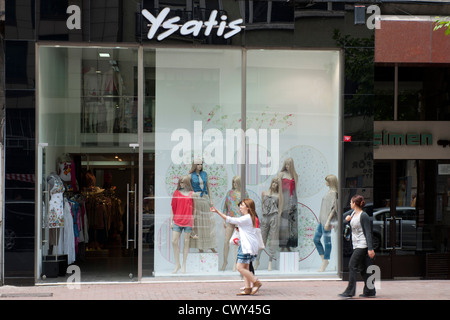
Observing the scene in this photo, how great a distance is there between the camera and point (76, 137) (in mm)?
12773

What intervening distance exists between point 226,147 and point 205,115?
2.51ft

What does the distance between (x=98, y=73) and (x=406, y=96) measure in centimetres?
654

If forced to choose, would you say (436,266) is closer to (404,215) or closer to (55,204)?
(404,215)

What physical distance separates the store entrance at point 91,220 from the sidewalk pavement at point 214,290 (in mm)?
641

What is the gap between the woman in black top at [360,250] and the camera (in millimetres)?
10258

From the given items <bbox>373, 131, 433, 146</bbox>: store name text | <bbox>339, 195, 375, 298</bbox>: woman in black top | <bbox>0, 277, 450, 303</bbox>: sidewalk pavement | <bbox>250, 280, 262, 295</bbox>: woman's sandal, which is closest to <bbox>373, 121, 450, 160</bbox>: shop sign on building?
<bbox>373, 131, 433, 146</bbox>: store name text

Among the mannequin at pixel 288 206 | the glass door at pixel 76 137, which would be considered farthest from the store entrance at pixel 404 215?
the glass door at pixel 76 137

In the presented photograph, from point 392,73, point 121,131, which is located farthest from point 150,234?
point 392,73

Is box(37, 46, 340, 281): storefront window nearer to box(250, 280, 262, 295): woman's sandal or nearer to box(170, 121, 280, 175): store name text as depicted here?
box(170, 121, 280, 175): store name text

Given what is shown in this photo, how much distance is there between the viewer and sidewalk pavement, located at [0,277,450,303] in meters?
10.4

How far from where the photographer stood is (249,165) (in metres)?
12.5

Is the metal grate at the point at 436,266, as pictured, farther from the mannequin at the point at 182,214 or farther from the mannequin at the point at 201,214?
the mannequin at the point at 182,214

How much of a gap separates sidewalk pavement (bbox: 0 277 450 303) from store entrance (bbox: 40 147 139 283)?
2.10 feet

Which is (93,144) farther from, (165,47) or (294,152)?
(294,152)
